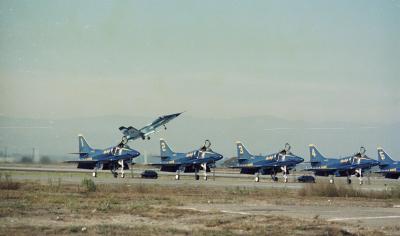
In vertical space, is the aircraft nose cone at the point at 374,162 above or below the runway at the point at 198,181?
above

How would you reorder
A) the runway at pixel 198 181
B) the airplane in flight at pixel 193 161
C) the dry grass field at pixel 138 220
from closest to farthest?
the dry grass field at pixel 138 220 → the runway at pixel 198 181 → the airplane in flight at pixel 193 161

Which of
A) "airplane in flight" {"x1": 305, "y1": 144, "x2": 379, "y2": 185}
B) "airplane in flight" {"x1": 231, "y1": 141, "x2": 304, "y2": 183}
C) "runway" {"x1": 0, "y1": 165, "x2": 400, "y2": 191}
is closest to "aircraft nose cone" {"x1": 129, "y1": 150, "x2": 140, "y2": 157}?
"runway" {"x1": 0, "y1": 165, "x2": 400, "y2": 191}

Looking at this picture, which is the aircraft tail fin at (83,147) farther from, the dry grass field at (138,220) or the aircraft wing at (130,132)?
the dry grass field at (138,220)

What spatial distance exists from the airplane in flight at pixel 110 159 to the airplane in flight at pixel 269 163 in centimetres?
1343

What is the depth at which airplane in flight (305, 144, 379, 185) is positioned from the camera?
223ft

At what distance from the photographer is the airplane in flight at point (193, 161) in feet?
211

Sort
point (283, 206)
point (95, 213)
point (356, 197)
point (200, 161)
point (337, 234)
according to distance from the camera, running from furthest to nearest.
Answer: point (200, 161), point (356, 197), point (283, 206), point (95, 213), point (337, 234)

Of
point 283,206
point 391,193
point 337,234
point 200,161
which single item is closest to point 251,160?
point 200,161

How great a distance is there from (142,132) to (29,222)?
5127cm

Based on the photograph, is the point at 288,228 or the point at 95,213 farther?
the point at 95,213

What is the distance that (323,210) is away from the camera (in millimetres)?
23984

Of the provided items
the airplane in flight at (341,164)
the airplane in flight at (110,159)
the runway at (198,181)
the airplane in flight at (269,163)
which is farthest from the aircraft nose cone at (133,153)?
the airplane in flight at (341,164)

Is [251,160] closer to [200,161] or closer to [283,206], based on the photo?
[200,161]

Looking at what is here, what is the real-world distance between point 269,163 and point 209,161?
745cm
